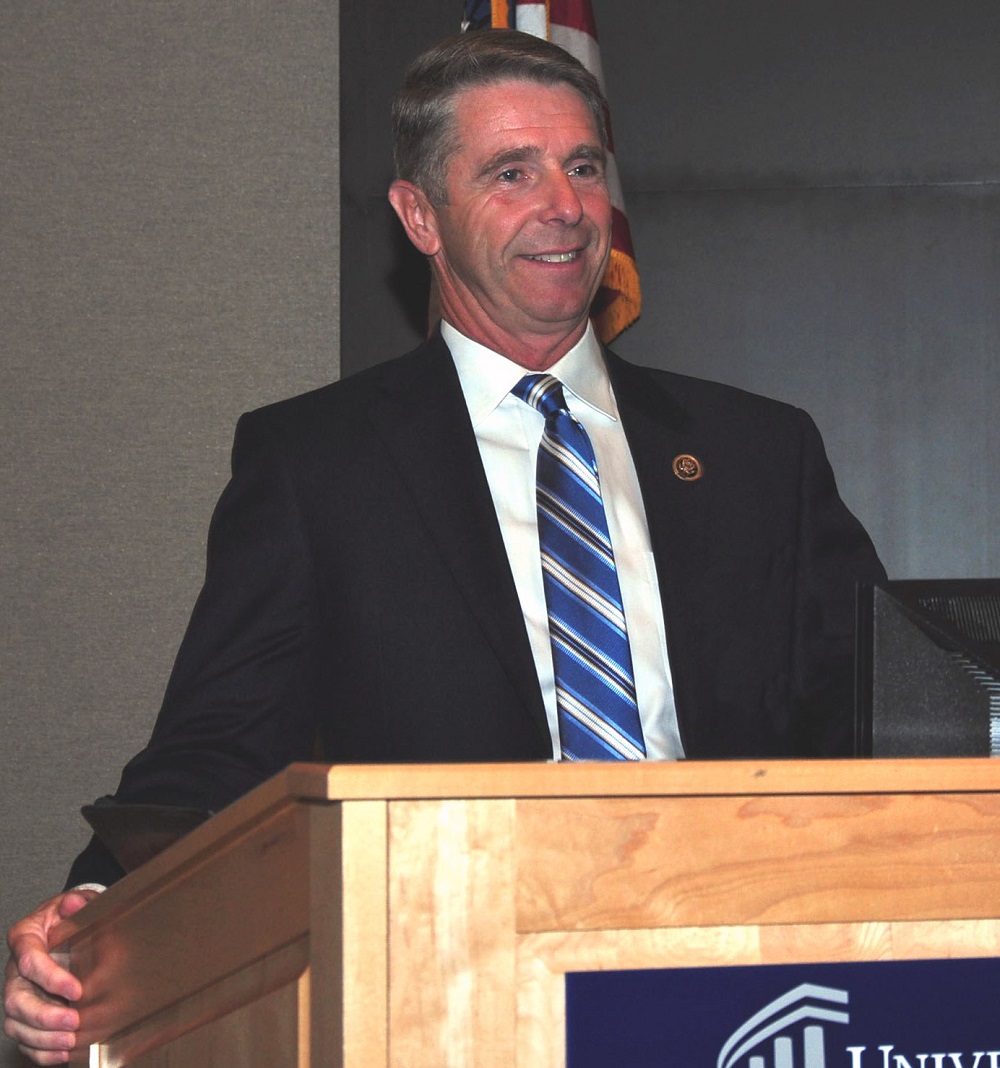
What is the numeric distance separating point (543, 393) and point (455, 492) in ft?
0.61

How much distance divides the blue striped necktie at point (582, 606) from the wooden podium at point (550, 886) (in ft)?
2.49

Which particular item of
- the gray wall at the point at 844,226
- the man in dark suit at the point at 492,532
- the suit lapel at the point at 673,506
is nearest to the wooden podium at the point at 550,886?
the man in dark suit at the point at 492,532

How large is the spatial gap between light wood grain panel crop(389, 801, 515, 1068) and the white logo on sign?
126 mm

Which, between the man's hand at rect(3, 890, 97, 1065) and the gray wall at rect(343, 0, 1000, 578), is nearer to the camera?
the man's hand at rect(3, 890, 97, 1065)

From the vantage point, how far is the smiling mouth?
1.88 meters

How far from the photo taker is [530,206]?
1.88 meters

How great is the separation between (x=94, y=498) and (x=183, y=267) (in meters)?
0.49

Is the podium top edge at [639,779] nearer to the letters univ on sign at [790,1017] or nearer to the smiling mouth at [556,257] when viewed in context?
the letters univ on sign at [790,1017]

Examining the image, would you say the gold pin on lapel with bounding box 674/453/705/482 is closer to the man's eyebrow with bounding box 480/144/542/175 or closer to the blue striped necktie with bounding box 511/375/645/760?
the blue striped necktie with bounding box 511/375/645/760

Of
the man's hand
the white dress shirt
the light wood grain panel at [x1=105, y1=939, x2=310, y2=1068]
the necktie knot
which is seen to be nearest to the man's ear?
the white dress shirt

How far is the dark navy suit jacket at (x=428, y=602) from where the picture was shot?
5.53ft

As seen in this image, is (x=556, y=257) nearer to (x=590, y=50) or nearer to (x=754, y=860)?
(x=590, y=50)

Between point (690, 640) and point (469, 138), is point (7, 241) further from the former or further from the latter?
point (690, 640)

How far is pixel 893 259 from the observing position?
2.85 m
